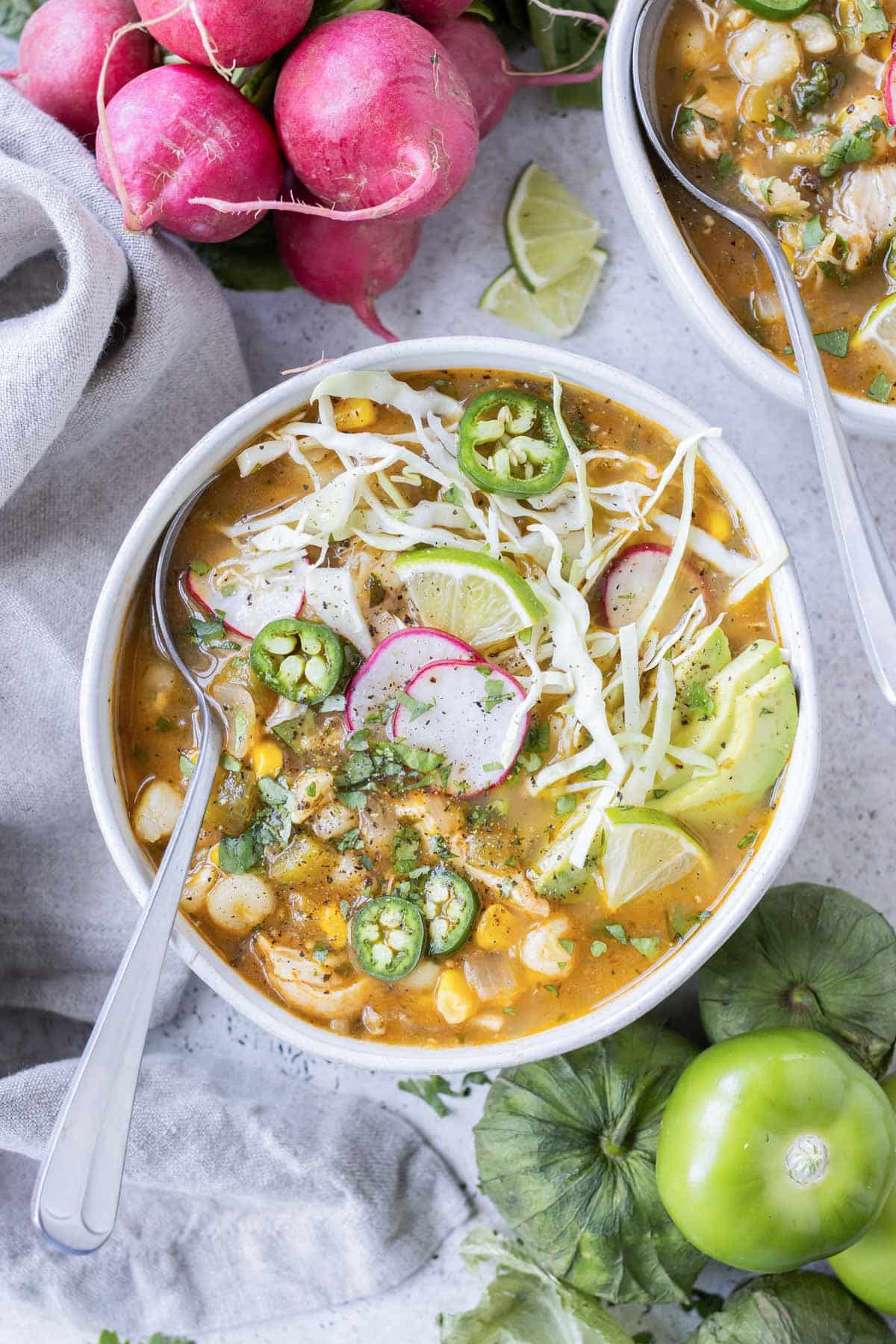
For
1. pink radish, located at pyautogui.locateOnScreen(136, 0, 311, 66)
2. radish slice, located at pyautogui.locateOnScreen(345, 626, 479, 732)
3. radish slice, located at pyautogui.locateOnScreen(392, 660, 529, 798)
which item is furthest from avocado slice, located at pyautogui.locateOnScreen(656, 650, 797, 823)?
pink radish, located at pyautogui.locateOnScreen(136, 0, 311, 66)

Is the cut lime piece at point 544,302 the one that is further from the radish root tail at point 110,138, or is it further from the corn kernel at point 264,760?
the corn kernel at point 264,760

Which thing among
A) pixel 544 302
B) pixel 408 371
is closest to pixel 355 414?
pixel 408 371

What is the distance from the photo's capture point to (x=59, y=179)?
2.29 meters

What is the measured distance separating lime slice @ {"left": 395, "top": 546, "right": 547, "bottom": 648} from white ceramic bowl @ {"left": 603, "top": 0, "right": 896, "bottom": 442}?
581 millimetres

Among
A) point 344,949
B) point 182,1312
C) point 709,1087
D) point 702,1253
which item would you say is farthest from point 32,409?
point 702,1253

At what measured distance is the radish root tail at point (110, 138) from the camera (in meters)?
2.10

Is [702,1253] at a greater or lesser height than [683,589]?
lesser

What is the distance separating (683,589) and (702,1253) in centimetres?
136

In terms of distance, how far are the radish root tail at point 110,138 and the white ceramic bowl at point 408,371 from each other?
0.41 m

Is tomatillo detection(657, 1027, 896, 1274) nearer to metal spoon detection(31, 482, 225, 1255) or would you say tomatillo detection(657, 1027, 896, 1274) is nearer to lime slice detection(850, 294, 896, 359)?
metal spoon detection(31, 482, 225, 1255)

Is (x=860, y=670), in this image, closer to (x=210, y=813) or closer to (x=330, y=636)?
(x=330, y=636)

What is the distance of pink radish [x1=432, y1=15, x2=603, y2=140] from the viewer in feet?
7.93

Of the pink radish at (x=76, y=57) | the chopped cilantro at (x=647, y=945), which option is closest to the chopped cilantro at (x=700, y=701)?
the chopped cilantro at (x=647, y=945)

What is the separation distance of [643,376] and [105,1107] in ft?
5.87
